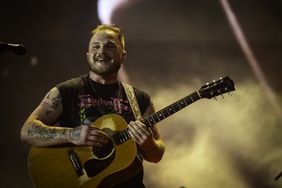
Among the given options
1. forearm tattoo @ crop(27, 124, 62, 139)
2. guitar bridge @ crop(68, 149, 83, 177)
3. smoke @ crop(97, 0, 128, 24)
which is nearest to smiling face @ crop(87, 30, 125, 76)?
forearm tattoo @ crop(27, 124, 62, 139)

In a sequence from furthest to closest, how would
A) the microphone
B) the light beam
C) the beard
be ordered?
the light beam → the beard → the microphone

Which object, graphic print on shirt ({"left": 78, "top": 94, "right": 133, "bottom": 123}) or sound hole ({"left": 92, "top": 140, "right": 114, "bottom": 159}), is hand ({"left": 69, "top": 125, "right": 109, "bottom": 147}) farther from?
graphic print on shirt ({"left": 78, "top": 94, "right": 133, "bottom": 123})

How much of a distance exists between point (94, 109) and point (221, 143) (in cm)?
209

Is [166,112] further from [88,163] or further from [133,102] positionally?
[88,163]

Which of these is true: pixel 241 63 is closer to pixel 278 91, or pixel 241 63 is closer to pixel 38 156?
pixel 278 91

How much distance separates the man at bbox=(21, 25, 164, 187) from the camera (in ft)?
8.80

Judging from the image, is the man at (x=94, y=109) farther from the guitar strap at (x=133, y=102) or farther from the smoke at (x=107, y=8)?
the smoke at (x=107, y=8)

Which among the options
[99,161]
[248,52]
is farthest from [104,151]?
[248,52]

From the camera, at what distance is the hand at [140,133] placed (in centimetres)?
267

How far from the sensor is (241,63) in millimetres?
4590

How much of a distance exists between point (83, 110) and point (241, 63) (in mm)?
2456

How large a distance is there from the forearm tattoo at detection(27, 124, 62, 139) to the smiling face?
63 centimetres

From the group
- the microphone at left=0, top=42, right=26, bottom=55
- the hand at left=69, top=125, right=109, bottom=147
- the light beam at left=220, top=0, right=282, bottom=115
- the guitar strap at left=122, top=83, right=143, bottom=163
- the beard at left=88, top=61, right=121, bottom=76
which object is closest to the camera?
the microphone at left=0, top=42, right=26, bottom=55

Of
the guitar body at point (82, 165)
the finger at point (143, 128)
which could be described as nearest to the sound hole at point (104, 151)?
the guitar body at point (82, 165)
